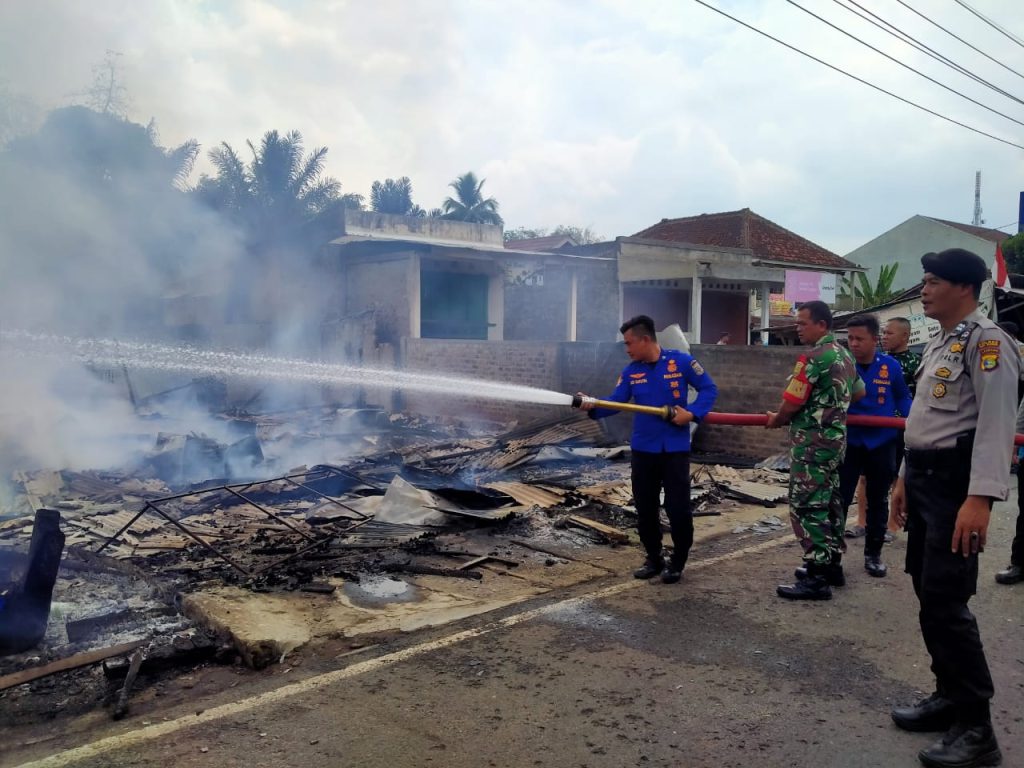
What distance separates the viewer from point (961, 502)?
293 centimetres

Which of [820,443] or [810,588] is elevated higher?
[820,443]

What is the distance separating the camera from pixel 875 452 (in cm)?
568

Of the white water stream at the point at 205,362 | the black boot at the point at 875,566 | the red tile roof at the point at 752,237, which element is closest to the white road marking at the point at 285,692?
the black boot at the point at 875,566

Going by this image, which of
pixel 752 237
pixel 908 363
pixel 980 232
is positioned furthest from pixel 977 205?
pixel 908 363

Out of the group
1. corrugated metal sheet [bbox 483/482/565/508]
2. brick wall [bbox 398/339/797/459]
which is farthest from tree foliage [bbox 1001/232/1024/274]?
corrugated metal sheet [bbox 483/482/565/508]

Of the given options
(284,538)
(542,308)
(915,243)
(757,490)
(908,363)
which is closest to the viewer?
(284,538)

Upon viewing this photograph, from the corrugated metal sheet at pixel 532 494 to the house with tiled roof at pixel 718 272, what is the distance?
15.0m

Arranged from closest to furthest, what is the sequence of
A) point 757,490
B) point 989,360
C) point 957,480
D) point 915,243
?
point 989,360, point 957,480, point 757,490, point 915,243

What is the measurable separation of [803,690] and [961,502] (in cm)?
124

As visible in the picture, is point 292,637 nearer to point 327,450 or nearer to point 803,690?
point 803,690

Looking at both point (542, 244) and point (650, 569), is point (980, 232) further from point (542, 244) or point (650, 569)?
point (650, 569)

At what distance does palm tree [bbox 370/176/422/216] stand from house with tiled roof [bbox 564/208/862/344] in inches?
753

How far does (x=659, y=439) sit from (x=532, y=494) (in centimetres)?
312

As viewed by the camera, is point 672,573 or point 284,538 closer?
point 672,573
